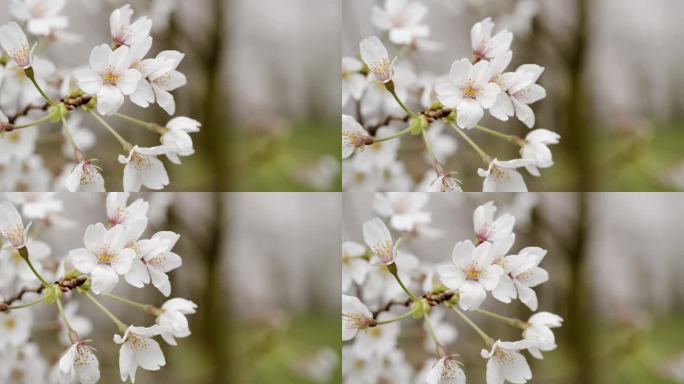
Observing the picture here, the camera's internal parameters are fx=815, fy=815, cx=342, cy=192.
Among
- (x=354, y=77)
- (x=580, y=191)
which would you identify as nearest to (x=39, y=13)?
(x=354, y=77)

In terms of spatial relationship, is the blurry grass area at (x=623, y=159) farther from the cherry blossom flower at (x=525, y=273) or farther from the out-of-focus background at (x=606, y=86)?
the cherry blossom flower at (x=525, y=273)

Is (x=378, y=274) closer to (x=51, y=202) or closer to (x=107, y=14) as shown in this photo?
(x=51, y=202)

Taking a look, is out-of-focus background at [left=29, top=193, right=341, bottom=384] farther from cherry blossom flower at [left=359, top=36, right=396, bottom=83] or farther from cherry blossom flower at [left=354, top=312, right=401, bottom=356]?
cherry blossom flower at [left=359, top=36, right=396, bottom=83]

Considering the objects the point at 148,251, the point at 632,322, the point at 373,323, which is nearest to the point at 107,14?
the point at 148,251

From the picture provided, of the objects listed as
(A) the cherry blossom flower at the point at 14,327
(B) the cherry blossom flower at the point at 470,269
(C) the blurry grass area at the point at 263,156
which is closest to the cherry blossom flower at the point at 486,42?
(B) the cherry blossom flower at the point at 470,269

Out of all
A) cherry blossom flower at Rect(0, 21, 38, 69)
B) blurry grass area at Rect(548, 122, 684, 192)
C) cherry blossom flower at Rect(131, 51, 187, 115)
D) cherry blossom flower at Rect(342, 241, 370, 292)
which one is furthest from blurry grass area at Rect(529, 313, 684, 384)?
cherry blossom flower at Rect(0, 21, 38, 69)

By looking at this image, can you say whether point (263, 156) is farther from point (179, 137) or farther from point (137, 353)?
point (137, 353)

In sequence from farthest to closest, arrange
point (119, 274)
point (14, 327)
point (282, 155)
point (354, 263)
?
point (282, 155)
point (14, 327)
point (354, 263)
point (119, 274)
